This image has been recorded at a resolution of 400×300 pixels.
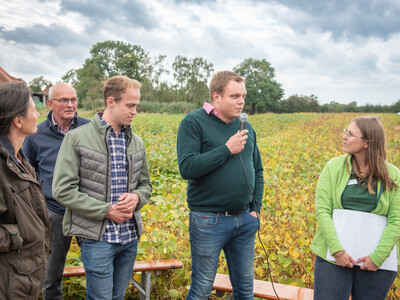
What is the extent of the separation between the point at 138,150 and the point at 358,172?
1.58m

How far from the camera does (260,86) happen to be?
202 feet

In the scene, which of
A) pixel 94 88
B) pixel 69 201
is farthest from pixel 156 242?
pixel 94 88

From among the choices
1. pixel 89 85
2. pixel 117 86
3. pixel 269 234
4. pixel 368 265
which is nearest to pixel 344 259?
pixel 368 265

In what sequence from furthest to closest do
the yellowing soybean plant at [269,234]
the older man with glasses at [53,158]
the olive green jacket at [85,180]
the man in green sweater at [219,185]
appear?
the yellowing soybean plant at [269,234], the older man with glasses at [53,158], the man in green sweater at [219,185], the olive green jacket at [85,180]

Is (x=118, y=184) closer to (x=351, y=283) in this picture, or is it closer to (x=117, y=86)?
(x=117, y=86)

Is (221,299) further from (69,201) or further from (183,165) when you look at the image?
(69,201)

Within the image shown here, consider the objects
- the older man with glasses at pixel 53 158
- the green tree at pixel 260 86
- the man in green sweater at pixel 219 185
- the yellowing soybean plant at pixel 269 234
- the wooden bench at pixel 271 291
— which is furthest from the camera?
the green tree at pixel 260 86

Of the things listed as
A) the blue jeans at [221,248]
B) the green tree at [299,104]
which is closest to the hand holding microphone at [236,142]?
the blue jeans at [221,248]

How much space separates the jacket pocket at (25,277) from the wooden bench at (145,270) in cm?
123

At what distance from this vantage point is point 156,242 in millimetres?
3957

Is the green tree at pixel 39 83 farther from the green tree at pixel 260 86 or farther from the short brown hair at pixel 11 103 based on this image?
the short brown hair at pixel 11 103

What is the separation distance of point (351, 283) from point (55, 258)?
2.29 metres

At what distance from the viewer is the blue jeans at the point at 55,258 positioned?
282 cm

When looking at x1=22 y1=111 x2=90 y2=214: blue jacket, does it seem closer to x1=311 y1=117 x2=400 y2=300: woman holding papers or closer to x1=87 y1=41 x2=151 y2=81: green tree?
x1=311 y1=117 x2=400 y2=300: woman holding papers
